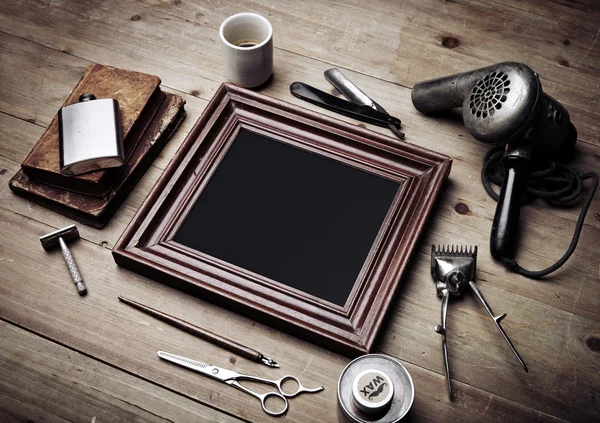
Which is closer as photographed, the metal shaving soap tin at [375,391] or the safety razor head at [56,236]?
the metal shaving soap tin at [375,391]

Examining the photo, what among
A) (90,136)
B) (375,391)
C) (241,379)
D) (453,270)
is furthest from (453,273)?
(90,136)

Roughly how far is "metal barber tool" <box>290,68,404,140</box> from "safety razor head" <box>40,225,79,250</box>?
0.51m

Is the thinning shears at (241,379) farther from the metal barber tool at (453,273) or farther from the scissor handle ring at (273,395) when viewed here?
the metal barber tool at (453,273)

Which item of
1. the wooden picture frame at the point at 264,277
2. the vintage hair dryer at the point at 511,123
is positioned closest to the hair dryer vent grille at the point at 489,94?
the vintage hair dryer at the point at 511,123

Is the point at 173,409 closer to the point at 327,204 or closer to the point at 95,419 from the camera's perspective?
the point at 95,419

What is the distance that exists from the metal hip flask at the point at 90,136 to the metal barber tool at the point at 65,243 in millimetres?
104

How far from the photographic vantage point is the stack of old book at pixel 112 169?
1160mm

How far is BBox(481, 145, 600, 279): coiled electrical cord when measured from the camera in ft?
3.90

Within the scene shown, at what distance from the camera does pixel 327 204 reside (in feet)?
3.83

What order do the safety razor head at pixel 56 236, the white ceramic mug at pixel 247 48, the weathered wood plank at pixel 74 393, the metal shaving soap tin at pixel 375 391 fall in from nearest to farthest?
the metal shaving soap tin at pixel 375 391
the weathered wood plank at pixel 74 393
the safety razor head at pixel 56 236
the white ceramic mug at pixel 247 48

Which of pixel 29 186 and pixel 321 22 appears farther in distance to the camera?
pixel 321 22

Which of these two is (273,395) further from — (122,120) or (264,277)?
(122,120)

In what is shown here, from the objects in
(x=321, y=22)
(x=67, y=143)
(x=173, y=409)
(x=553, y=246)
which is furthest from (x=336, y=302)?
(x=321, y=22)

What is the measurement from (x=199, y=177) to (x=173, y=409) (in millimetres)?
412
